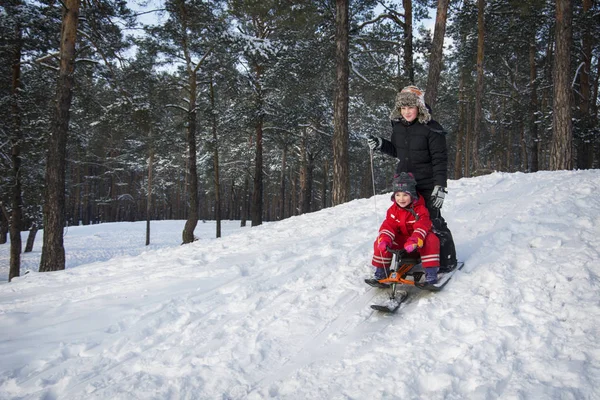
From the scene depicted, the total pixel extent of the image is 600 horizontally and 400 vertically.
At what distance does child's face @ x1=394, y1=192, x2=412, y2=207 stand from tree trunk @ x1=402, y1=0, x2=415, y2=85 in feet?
33.3

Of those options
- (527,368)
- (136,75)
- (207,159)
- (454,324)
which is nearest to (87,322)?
(454,324)

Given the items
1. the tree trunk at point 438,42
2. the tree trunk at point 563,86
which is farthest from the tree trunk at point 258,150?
the tree trunk at point 563,86

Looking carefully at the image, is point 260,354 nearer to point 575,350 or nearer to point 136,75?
point 575,350

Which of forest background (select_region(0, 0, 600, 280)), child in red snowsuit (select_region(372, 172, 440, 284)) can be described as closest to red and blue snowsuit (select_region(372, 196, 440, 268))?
child in red snowsuit (select_region(372, 172, 440, 284))

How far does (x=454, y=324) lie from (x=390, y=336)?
0.63m

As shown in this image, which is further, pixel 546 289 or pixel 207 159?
pixel 207 159

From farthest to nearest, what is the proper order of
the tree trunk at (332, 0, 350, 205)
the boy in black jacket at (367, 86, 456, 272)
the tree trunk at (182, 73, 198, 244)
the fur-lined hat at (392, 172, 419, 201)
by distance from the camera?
the tree trunk at (182, 73, 198, 244), the tree trunk at (332, 0, 350, 205), the boy in black jacket at (367, 86, 456, 272), the fur-lined hat at (392, 172, 419, 201)

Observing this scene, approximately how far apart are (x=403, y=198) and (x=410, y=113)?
110 cm

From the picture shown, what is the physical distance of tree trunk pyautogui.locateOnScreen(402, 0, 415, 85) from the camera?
1310 cm

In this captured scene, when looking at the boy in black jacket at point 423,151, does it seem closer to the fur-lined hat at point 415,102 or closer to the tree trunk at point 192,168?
the fur-lined hat at point 415,102

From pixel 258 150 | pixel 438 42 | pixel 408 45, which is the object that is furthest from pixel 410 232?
pixel 258 150

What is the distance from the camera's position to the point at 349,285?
14.5 ft

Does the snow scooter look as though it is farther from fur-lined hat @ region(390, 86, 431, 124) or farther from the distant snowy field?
the distant snowy field

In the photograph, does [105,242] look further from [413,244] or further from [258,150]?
[413,244]
